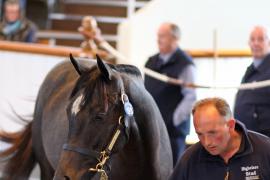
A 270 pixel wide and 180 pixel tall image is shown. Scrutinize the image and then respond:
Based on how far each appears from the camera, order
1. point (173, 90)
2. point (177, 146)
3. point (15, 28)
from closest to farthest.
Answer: point (177, 146) → point (173, 90) → point (15, 28)

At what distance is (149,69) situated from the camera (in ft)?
16.5

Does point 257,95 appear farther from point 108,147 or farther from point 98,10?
point 98,10

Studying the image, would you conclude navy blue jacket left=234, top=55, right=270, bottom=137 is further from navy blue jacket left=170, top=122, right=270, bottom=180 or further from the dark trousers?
navy blue jacket left=170, top=122, right=270, bottom=180

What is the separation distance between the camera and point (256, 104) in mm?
4438

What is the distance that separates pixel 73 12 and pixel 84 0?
0.85 feet

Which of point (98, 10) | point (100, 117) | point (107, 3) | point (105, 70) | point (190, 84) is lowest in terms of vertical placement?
point (190, 84)

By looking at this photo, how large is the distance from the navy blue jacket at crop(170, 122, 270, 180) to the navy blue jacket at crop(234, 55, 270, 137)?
1606 mm

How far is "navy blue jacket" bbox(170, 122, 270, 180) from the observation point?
2.64 metres

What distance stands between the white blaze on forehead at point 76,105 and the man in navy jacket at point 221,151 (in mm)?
520

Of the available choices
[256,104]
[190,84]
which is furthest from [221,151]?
[190,84]

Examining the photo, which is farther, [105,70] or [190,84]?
[190,84]

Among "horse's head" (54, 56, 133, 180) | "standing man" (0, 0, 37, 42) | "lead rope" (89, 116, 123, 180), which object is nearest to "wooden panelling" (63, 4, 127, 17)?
"standing man" (0, 0, 37, 42)

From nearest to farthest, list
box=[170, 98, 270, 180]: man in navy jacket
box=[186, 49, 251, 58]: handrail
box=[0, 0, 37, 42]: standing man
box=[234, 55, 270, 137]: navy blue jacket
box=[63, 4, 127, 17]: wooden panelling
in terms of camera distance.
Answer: box=[170, 98, 270, 180]: man in navy jacket
box=[234, 55, 270, 137]: navy blue jacket
box=[186, 49, 251, 58]: handrail
box=[0, 0, 37, 42]: standing man
box=[63, 4, 127, 17]: wooden panelling

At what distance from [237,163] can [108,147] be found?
57 cm
